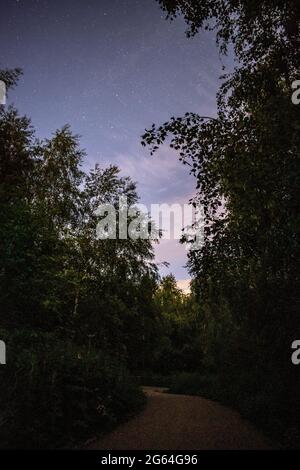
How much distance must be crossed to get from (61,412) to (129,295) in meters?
14.2

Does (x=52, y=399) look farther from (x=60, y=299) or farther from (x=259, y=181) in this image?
(x=60, y=299)

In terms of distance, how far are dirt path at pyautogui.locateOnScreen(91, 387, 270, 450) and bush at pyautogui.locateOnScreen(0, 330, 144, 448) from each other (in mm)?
540

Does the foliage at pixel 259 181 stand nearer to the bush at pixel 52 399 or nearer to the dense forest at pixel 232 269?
the dense forest at pixel 232 269

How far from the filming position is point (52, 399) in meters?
7.22

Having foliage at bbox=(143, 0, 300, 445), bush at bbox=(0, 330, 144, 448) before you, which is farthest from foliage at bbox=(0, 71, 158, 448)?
foliage at bbox=(143, 0, 300, 445)

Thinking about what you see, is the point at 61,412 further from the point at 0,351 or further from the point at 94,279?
the point at 94,279

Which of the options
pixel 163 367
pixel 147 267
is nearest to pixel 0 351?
pixel 147 267

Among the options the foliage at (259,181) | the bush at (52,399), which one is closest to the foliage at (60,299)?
the bush at (52,399)

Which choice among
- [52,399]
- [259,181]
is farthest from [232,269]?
[52,399]

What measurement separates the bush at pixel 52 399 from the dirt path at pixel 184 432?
0.54 metres

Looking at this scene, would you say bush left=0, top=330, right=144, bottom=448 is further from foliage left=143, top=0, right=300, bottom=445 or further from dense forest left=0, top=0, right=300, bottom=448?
foliage left=143, top=0, right=300, bottom=445

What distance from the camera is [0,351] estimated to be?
8102mm

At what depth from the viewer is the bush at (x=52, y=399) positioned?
21.9 ft

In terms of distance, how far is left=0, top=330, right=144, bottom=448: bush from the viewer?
6668 millimetres
